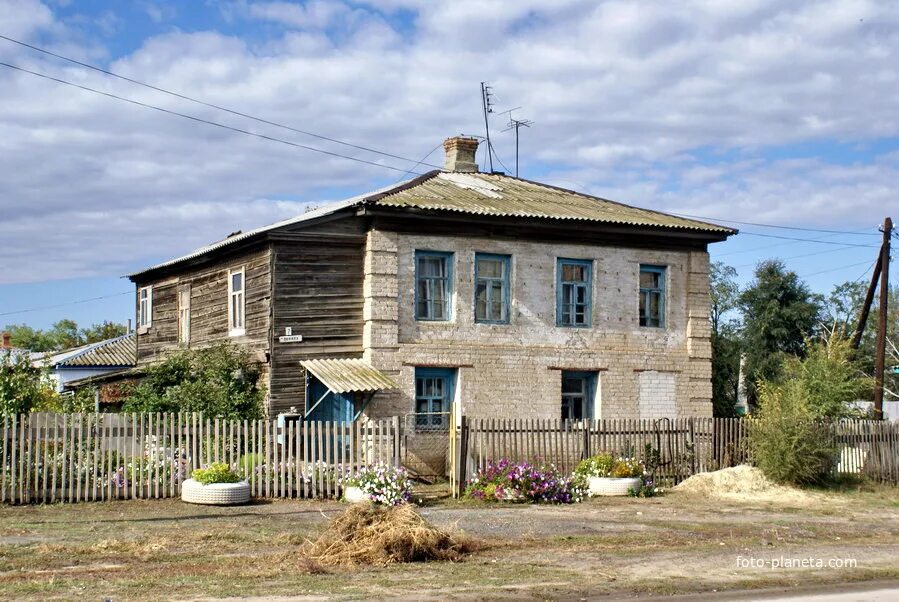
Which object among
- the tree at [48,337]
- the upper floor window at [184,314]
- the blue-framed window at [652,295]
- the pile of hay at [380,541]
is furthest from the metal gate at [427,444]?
the tree at [48,337]

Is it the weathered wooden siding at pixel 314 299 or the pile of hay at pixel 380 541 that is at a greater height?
the weathered wooden siding at pixel 314 299

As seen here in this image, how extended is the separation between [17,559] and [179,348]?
1652 cm

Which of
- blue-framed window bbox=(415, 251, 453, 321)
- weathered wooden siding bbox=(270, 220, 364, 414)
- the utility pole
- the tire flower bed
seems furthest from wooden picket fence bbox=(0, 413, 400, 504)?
the utility pole

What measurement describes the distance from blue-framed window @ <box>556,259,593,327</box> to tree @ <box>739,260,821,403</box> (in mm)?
29078

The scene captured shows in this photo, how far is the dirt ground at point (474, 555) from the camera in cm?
1052

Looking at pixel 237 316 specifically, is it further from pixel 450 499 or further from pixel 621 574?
pixel 621 574

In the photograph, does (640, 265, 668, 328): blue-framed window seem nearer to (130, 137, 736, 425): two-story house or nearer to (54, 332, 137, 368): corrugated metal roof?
(130, 137, 736, 425): two-story house

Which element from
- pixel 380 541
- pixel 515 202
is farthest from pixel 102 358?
pixel 380 541

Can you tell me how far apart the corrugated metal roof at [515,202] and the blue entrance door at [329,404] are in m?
4.08

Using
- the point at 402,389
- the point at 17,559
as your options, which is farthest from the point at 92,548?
the point at 402,389

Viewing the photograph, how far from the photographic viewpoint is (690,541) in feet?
47.6

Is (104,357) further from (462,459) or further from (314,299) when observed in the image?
(462,459)

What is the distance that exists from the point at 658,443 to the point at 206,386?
9690 mm

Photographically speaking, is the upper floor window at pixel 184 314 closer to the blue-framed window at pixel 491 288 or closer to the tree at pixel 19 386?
the tree at pixel 19 386
